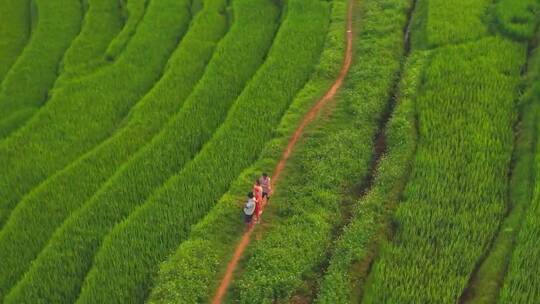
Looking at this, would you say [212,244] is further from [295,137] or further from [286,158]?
[295,137]

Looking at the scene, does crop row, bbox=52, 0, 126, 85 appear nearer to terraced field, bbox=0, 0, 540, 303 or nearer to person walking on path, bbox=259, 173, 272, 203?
terraced field, bbox=0, 0, 540, 303

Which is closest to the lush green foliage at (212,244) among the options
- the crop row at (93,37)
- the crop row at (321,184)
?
the crop row at (321,184)

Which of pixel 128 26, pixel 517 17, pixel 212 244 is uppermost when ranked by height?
pixel 517 17

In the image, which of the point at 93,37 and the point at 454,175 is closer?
the point at 454,175

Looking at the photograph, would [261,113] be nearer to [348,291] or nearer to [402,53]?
[402,53]

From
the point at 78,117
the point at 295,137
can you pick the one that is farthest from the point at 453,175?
the point at 78,117

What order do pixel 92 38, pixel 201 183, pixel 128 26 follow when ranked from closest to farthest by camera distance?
pixel 201 183
pixel 128 26
pixel 92 38

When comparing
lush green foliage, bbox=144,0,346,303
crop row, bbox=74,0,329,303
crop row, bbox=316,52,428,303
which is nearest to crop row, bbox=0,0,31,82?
crop row, bbox=74,0,329,303
